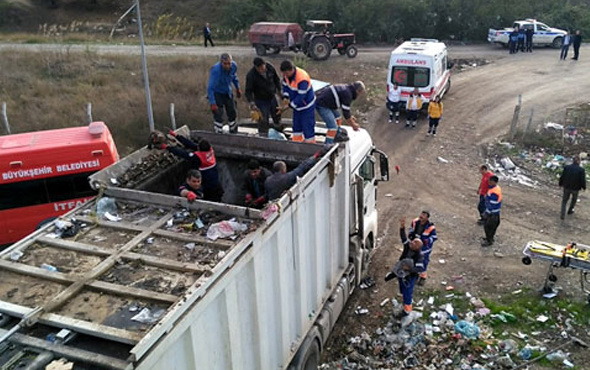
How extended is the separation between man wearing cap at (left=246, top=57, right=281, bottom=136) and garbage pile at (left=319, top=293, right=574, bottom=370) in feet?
12.1

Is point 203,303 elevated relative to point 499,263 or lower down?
elevated

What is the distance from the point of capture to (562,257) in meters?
7.81

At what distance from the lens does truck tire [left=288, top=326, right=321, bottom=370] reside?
5647 millimetres

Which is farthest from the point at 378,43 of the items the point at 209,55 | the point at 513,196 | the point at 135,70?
the point at 513,196

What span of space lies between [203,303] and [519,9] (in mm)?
30868

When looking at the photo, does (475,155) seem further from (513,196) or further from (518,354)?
(518,354)

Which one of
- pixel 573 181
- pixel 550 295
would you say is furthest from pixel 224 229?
pixel 573 181

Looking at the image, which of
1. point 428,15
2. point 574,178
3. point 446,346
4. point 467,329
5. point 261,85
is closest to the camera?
point 446,346

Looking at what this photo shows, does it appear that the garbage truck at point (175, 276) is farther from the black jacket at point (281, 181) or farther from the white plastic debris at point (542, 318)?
the white plastic debris at point (542, 318)

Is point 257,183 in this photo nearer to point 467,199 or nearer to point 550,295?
point 550,295

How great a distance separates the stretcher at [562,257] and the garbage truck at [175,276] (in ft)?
11.1

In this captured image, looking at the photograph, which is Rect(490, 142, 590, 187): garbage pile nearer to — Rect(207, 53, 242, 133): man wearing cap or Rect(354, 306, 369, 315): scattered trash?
Rect(354, 306, 369, 315): scattered trash

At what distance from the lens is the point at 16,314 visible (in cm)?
347

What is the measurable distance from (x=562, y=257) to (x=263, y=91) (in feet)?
17.5
